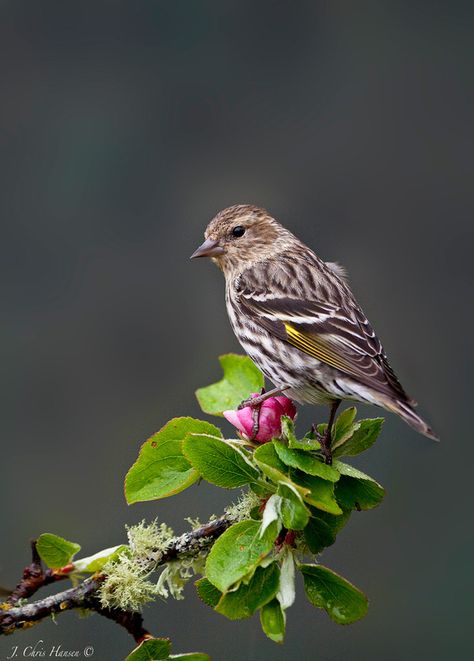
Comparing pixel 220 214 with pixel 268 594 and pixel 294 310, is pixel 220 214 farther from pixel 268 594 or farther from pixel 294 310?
pixel 268 594

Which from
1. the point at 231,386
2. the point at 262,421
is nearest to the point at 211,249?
the point at 231,386

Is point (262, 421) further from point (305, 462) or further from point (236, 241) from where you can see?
point (236, 241)

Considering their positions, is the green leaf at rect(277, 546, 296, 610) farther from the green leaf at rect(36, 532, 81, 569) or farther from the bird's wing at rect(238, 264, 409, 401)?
the bird's wing at rect(238, 264, 409, 401)

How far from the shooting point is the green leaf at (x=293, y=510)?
1.54 metres

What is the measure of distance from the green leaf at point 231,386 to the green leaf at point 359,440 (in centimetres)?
32

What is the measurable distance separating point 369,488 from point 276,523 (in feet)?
0.80

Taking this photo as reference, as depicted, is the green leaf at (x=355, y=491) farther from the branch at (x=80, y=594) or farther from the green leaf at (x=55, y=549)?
the green leaf at (x=55, y=549)

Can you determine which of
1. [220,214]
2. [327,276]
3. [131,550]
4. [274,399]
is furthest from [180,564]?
[220,214]

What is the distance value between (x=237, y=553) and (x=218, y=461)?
19 cm

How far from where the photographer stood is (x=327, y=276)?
2.72m

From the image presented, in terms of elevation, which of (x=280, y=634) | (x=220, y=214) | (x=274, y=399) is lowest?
(x=280, y=634)

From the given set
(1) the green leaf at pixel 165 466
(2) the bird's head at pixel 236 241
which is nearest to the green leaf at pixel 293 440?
(1) the green leaf at pixel 165 466

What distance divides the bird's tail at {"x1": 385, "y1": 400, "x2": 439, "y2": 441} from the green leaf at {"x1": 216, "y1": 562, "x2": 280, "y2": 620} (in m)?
0.51

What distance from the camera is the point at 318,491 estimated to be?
5.41 feet
